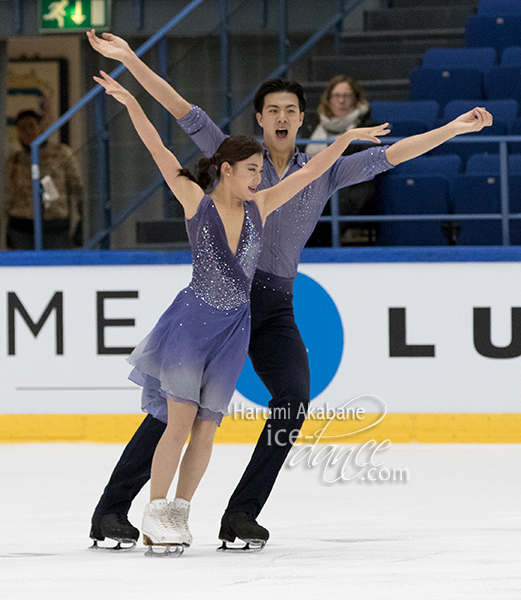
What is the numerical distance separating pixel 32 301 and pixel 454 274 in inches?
95.1

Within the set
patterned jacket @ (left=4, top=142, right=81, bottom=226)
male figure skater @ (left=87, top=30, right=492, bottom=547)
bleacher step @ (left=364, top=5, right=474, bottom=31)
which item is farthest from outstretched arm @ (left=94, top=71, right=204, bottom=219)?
bleacher step @ (left=364, top=5, right=474, bottom=31)

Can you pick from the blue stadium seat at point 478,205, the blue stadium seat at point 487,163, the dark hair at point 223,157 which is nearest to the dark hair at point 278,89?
the dark hair at point 223,157

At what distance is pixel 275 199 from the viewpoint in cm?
341

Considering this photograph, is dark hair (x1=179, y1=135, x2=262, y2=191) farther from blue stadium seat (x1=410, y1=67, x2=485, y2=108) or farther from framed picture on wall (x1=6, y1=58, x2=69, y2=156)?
framed picture on wall (x1=6, y1=58, x2=69, y2=156)

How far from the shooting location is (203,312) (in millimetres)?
3307

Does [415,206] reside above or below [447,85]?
below

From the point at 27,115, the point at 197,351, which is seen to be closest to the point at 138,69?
the point at 197,351

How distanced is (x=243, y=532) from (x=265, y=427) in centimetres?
33

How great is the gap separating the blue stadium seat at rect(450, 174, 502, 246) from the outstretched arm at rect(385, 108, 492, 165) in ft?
10.4

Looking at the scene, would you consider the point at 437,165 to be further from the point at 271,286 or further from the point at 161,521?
the point at 161,521

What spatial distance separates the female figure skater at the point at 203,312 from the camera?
3268 mm

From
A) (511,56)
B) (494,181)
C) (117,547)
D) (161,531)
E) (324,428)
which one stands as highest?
(511,56)

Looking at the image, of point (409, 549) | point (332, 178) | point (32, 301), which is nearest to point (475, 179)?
point (32, 301)

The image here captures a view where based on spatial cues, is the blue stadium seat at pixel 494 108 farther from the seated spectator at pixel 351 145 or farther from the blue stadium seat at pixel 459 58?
the seated spectator at pixel 351 145
